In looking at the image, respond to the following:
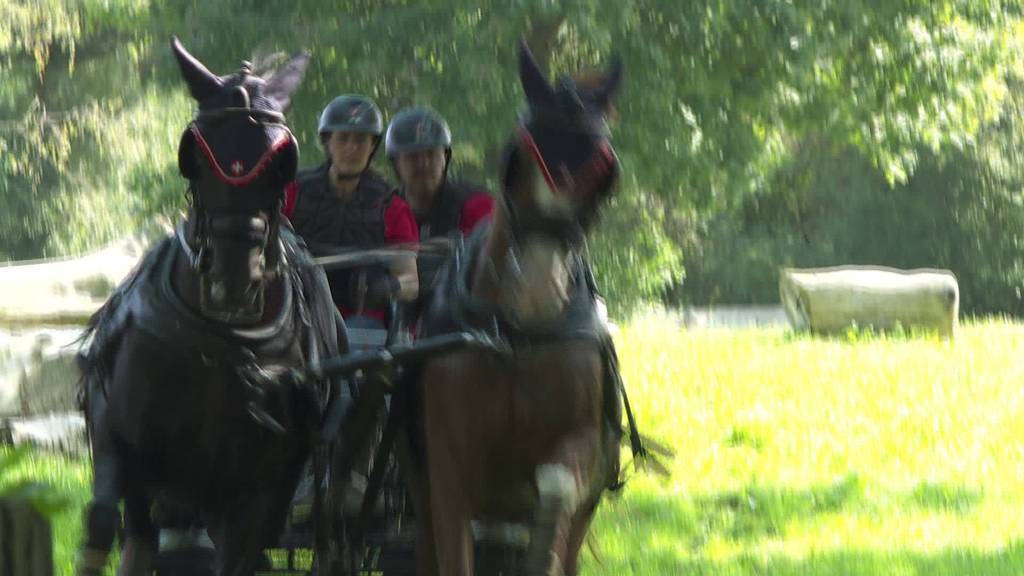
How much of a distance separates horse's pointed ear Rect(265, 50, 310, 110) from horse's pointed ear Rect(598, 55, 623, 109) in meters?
1.00

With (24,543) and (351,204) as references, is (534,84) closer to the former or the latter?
(351,204)

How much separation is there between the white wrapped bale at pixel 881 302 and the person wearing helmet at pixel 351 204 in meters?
13.9

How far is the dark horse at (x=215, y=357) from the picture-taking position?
16.6 feet

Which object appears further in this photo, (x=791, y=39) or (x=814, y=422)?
(x=791, y=39)

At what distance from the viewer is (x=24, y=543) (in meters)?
3.36

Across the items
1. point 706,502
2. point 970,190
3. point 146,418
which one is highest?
point 146,418

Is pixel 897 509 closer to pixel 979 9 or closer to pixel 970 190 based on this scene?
pixel 979 9

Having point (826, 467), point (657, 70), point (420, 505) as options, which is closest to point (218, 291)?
point (420, 505)

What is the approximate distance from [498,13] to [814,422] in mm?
4217

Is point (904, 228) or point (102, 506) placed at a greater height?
point (102, 506)

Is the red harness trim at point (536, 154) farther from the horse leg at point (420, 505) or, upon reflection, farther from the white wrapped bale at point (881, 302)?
the white wrapped bale at point (881, 302)

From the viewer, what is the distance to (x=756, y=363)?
16266 millimetres

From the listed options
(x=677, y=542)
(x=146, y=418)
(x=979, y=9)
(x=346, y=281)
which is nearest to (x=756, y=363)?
(x=979, y=9)

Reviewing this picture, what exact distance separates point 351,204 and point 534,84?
211 cm
